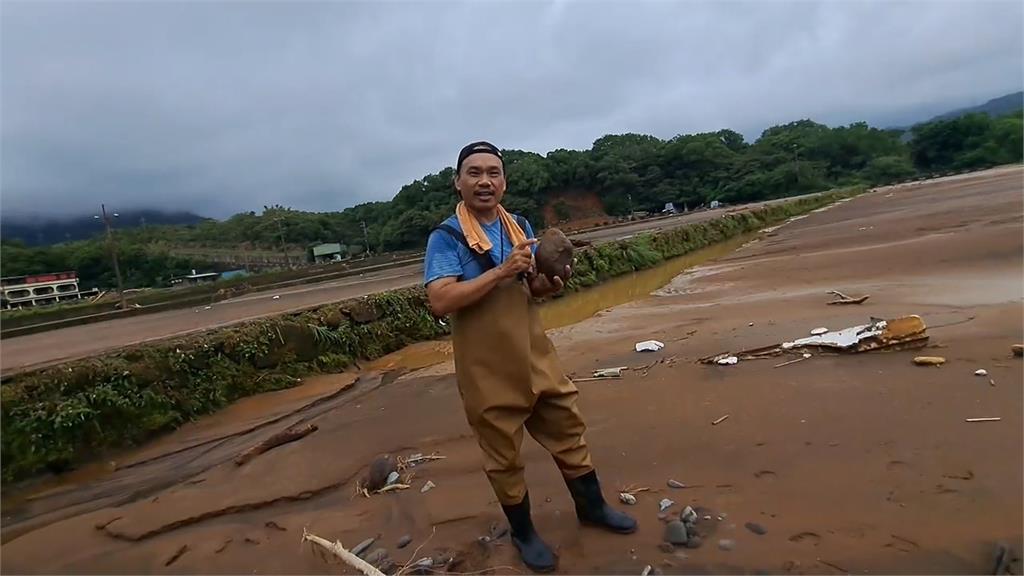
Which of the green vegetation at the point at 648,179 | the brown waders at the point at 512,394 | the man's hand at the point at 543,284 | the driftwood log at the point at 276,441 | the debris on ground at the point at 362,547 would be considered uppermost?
the green vegetation at the point at 648,179

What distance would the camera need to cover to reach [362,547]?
3.07 metres

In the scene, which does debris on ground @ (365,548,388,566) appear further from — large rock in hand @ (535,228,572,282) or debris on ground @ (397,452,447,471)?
large rock in hand @ (535,228,572,282)

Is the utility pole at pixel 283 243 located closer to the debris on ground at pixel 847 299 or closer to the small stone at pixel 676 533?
the debris on ground at pixel 847 299

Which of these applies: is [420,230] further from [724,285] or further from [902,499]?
[902,499]

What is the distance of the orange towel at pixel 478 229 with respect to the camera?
2.62m

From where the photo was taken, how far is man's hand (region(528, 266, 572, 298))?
2.76m

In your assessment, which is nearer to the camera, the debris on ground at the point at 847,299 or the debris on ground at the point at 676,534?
the debris on ground at the point at 676,534

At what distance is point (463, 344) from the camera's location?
103 inches

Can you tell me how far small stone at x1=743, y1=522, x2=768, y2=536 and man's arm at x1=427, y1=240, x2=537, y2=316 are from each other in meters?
1.54

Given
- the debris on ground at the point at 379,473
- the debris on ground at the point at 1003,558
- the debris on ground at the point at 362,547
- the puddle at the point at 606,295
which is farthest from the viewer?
the puddle at the point at 606,295

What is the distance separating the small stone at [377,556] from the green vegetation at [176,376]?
419cm

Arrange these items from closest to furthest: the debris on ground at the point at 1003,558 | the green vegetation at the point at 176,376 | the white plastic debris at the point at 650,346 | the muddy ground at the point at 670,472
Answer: the debris on ground at the point at 1003,558, the muddy ground at the point at 670,472, the green vegetation at the point at 176,376, the white plastic debris at the point at 650,346

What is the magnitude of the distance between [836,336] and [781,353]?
477 millimetres

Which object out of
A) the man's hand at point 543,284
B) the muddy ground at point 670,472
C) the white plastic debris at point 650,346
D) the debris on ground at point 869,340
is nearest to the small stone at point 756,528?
the muddy ground at point 670,472
